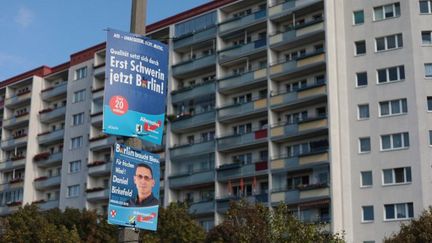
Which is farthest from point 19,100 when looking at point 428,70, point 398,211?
point 398,211

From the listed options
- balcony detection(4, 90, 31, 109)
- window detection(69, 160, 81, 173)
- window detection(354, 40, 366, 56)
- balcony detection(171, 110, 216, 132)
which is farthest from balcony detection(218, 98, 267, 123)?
balcony detection(4, 90, 31, 109)

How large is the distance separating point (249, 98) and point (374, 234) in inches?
702

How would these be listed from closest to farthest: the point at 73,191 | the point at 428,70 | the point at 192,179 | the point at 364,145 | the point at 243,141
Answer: the point at 428,70
the point at 364,145
the point at 243,141
the point at 192,179
the point at 73,191

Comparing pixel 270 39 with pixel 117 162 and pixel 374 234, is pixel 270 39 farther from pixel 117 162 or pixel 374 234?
pixel 117 162

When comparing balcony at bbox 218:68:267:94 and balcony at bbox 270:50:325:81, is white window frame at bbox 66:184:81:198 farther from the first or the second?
balcony at bbox 270:50:325:81

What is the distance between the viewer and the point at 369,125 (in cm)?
5919

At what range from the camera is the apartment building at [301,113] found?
2260 inches

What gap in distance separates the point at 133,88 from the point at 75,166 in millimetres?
67915

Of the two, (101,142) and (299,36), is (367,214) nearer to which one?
(299,36)

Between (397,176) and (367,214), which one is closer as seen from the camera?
(397,176)

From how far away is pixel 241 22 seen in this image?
68.1 m

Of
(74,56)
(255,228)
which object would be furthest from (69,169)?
(255,228)

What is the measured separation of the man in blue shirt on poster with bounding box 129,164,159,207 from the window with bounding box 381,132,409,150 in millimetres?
43885

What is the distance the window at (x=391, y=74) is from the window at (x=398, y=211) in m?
10.1
